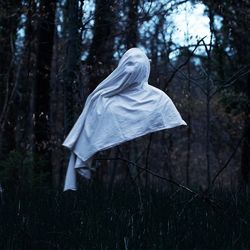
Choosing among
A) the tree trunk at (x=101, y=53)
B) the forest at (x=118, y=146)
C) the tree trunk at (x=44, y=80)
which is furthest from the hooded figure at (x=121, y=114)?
the tree trunk at (x=101, y=53)

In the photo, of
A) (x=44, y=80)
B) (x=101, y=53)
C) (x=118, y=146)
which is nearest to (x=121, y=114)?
(x=118, y=146)

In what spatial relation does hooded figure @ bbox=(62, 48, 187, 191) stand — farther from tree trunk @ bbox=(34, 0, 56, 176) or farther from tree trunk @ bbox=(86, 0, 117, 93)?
tree trunk @ bbox=(86, 0, 117, 93)

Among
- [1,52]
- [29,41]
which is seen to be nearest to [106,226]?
[29,41]

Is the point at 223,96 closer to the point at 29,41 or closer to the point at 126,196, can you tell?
the point at 29,41

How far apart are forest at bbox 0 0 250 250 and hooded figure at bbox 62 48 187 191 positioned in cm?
28

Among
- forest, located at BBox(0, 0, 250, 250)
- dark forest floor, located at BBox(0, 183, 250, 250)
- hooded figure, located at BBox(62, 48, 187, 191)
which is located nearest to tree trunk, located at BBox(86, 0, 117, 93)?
forest, located at BBox(0, 0, 250, 250)

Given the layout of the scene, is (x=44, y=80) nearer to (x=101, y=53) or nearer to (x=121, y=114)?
(x=101, y=53)

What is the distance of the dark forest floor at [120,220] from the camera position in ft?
17.5

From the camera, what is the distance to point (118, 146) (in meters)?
8.33

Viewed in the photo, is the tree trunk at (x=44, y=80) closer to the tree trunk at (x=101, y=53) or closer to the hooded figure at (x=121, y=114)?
the tree trunk at (x=101, y=53)

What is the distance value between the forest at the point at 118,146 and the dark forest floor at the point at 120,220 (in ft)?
0.04

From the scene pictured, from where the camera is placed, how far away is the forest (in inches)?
225

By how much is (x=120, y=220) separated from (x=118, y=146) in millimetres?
2408

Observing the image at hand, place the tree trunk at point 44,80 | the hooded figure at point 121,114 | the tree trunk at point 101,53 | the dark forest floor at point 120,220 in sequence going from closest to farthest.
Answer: the dark forest floor at point 120,220 < the hooded figure at point 121,114 < the tree trunk at point 44,80 < the tree trunk at point 101,53
